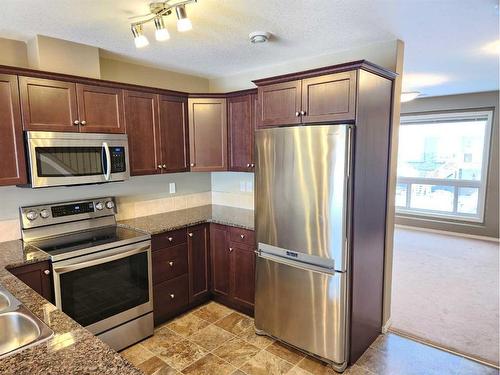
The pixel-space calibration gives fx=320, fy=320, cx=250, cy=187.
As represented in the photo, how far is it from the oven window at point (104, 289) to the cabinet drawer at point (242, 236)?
0.84 meters

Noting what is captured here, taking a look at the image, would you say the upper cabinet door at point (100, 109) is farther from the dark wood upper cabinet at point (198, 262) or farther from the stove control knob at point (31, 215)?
the dark wood upper cabinet at point (198, 262)

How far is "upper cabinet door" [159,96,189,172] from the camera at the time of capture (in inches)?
124

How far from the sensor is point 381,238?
2.67 meters

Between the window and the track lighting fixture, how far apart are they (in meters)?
5.78

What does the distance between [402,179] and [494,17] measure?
4.93m

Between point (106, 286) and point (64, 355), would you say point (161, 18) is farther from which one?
point (106, 286)

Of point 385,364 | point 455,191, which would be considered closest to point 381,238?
point 385,364

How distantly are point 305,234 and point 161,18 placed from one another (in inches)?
67.7

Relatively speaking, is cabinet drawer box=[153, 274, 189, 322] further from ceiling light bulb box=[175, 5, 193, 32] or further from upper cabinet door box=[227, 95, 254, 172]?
ceiling light bulb box=[175, 5, 193, 32]

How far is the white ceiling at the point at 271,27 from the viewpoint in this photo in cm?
198

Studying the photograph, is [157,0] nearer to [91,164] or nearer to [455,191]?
[91,164]

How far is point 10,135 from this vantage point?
2219 mm

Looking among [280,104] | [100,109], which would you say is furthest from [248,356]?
[100,109]

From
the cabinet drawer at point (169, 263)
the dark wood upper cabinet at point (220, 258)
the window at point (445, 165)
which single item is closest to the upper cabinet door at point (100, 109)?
the cabinet drawer at point (169, 263)
